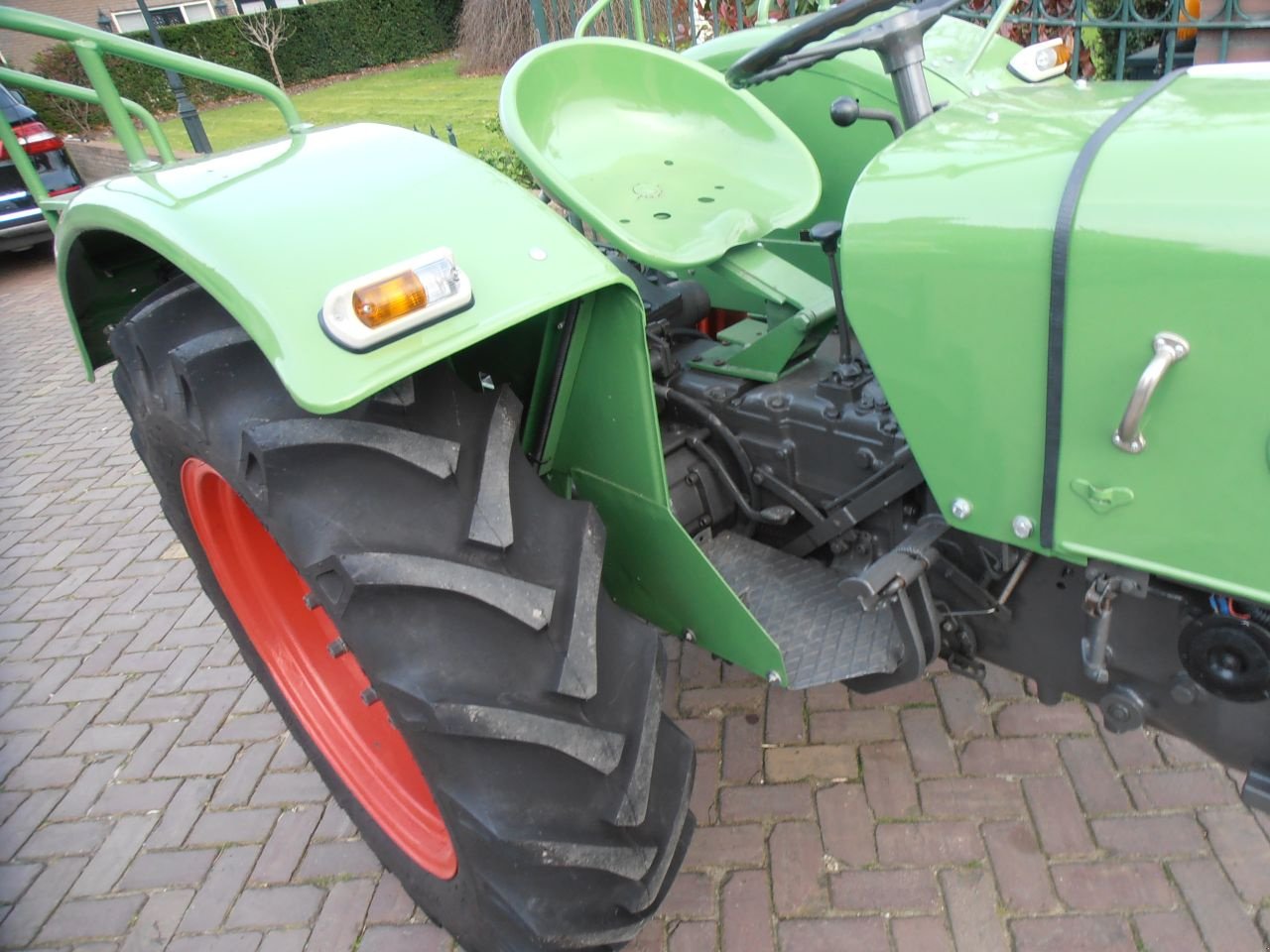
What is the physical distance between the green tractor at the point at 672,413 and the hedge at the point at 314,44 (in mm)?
18885

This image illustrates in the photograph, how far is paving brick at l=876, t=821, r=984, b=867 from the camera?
189cm

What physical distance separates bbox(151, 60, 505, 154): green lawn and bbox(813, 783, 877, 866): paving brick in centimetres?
691

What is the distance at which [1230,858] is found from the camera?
1.81 metres

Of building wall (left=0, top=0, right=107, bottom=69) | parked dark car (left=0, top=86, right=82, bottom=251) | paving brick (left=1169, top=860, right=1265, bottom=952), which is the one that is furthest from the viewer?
building wall (left=0, top=0, right=107, bottom=69)

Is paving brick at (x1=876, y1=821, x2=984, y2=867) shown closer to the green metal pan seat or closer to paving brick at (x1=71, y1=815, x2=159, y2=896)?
the green metal pan seat

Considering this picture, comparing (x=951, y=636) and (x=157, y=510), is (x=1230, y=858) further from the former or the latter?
(x=157, y=510)

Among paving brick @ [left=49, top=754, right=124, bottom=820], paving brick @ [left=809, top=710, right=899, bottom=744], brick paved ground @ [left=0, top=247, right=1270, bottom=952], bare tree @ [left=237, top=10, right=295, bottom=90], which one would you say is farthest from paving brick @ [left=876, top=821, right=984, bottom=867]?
bare tree @ [left=237, top=10, right=295, bottom=90]

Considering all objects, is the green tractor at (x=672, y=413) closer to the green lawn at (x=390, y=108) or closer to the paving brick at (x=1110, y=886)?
the paving brick at (x=1110, y=886)

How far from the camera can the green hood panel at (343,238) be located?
1192 mm

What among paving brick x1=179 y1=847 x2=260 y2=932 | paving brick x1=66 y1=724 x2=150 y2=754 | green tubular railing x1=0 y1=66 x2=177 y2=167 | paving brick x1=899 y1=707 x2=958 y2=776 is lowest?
paving brick x1=899 y1=707 x2=958 y2=776

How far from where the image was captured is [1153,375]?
3.10ft

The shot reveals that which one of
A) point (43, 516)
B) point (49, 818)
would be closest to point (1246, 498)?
point (49, 818)

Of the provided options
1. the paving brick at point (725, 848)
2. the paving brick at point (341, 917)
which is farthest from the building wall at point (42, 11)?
the paving brick at point (725, 848)

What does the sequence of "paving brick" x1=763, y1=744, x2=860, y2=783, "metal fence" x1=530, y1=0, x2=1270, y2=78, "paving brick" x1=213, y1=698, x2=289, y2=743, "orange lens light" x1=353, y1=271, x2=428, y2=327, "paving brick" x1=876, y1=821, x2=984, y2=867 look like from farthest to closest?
"metal fence" x1=530, y1=0, x2=1270, y2=78 → "paving brick" x1=213, y1=698, x2=289, y2=743 → "paving brick" x1=763, y1=744, x2=860, y2=783 → "paving brick" x1=876, y1=821, x2=984, y2=867 → "orange lens light" x1=353, y1=271, x2=428, y2=327
